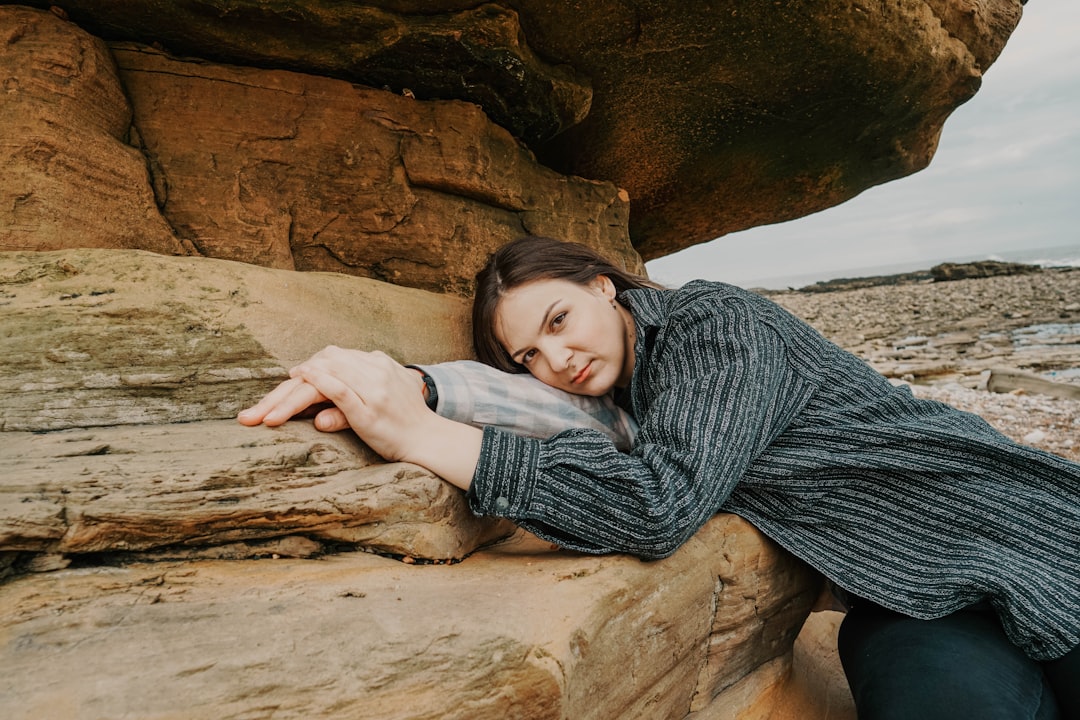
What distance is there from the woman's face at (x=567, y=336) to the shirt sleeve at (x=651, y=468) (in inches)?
15.9

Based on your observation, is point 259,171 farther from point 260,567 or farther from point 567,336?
point 260,567

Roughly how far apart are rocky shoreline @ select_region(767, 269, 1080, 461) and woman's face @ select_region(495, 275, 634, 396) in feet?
15.5

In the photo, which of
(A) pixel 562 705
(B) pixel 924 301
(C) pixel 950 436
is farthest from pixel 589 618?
(B) pixel 924 301

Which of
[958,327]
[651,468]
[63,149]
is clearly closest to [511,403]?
[651,468]

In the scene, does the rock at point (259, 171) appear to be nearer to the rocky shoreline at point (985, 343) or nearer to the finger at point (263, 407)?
the finger at point (263, 407)

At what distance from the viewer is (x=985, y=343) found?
12328 mm

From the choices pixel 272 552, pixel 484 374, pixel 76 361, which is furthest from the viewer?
pixel 484 374

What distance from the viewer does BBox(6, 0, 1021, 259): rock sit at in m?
2.98

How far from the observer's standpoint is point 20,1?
2615 millimetres

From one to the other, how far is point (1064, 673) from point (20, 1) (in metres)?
4.12

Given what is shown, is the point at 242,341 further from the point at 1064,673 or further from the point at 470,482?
the point at 1064,673

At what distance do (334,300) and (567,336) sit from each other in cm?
89

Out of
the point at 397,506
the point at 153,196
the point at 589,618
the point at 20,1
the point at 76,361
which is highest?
the point at 20,1

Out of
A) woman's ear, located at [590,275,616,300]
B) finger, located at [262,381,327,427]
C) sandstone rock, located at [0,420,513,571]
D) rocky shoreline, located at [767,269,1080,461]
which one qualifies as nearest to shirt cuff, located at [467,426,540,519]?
sandstone rock, located at [0,420,513,571]
